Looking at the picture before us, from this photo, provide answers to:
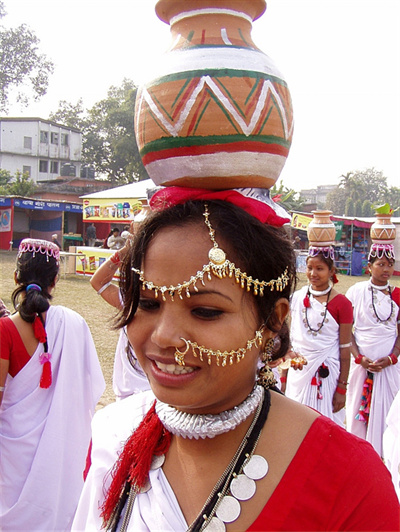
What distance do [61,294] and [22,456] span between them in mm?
10662

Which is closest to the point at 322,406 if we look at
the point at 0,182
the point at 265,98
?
the point at 265,98

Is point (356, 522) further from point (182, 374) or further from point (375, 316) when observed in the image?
point (375, 316)

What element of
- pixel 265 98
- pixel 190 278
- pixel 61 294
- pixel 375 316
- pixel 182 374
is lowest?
pixel 61 294

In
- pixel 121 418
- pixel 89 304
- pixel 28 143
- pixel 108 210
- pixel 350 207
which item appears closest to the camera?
pixel 121 418

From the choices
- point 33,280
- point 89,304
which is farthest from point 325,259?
point 89,304

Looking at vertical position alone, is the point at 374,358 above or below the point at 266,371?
below

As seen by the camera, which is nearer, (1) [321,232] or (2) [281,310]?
(2) [281,310]

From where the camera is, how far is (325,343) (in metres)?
4.89

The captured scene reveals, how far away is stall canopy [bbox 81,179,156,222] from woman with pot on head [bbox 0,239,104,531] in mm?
15614

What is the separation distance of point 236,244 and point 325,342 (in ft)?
12.4

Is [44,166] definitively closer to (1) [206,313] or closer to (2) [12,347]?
(2) [12,347]

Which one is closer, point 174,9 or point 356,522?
point 356,522

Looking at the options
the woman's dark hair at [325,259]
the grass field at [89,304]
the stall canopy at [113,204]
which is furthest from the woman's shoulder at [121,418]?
the stall canopy at [113,204]

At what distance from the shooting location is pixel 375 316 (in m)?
5.50
